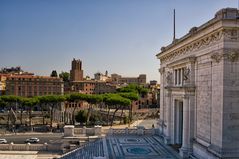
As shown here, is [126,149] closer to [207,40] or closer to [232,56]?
[207,40]

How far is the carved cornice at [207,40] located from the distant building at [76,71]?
10126 cm

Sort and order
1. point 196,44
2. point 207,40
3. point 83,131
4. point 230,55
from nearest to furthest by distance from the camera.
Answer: point 230,55
point 207,40
point 196,44
point 83,131

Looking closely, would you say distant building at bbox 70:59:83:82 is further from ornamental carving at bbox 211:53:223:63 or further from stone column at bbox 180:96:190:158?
ornamental carving at bbox 211:53:223:63

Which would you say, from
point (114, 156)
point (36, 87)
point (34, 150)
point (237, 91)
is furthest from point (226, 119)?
point (36, 87)

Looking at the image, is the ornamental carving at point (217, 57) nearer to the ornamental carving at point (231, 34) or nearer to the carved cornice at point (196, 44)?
the carved cornice at point (196, 44)

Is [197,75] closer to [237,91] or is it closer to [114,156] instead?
[237,91]

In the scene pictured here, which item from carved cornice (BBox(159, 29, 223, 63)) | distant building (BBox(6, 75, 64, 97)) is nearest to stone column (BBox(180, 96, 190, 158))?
carved cornice (BBox(159, 29, 223, 63))

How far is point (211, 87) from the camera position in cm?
1889

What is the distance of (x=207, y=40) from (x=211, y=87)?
2.99m

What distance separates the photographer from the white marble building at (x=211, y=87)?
17094mm

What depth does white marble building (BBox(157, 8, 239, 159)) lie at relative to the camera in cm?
1709

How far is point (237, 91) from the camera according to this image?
679 inches

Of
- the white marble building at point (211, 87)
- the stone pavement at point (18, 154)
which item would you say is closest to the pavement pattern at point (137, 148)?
the white marble building at point (211, 87)

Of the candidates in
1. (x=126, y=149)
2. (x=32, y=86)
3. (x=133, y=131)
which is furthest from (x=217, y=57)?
(x=32, y=86)
